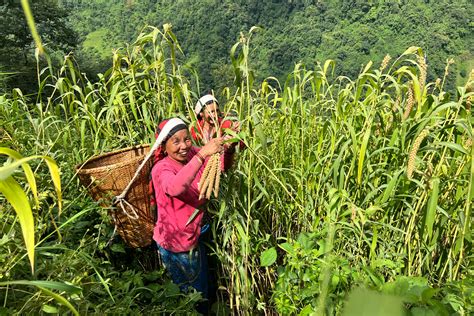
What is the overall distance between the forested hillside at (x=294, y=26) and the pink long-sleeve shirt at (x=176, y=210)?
33.7 meters

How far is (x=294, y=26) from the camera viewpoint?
50812mm

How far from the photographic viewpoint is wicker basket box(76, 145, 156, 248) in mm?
1670

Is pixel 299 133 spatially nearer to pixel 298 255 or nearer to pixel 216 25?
pixel 298 255

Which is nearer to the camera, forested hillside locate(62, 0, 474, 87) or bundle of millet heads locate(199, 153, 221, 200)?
bundle of millet heads locate(199, 153, 221, 200)

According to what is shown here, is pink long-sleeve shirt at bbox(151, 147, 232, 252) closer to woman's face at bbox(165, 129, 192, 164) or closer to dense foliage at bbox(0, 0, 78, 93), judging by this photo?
woman's face at bbox(165, 129, 192, 164)

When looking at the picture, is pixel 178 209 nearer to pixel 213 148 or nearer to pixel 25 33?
pixel 213 148

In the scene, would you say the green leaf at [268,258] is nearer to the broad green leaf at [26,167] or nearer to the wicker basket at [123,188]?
the wicker basket at [123,188]

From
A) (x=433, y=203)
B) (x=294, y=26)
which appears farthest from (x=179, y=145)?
(x=294, y=26)

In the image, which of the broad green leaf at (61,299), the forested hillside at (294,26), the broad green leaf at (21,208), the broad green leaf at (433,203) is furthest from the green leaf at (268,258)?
the forested hillside at (294,26)

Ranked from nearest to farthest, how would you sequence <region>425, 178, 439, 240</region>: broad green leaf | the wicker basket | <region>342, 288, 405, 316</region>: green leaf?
<region>342, 288, 405, 316</region>: green leaf < <region>425, 178, 439, 240</region>: broad green leaf < the wicker basket

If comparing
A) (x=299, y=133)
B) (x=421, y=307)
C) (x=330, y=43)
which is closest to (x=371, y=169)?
(x=299, y=133)

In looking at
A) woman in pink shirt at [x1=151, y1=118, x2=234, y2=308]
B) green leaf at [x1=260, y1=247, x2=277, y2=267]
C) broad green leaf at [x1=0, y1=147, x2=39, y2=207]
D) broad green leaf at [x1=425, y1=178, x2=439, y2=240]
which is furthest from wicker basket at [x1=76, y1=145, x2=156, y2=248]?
broad green leaf at [x1=425, y1=178, x2=439, y2=240]

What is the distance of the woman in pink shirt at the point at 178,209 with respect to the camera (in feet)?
5.56

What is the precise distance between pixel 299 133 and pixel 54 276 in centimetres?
115
